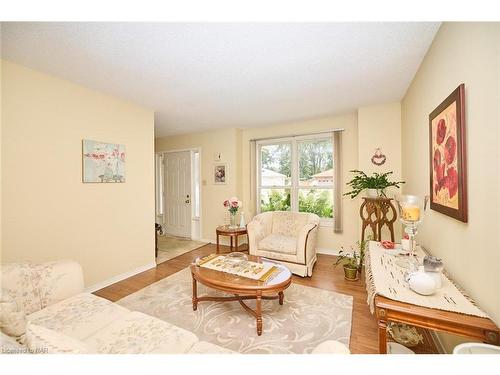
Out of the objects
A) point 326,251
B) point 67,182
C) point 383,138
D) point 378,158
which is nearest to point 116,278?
point 67,182

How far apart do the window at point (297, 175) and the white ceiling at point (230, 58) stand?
3.74 feet

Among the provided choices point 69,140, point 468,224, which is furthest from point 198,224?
point 468,224

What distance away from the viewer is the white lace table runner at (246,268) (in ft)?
6.48

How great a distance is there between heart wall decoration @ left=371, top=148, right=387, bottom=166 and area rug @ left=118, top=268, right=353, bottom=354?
2059 millimetres

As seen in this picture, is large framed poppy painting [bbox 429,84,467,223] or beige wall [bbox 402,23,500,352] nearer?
beige wall [bbox 402,23,500,352]

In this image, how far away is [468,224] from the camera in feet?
4.05

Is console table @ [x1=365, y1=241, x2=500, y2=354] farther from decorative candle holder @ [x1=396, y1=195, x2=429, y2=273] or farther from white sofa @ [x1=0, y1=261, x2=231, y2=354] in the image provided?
white sofa @ [x1=0, y1=261, x2=231, y2=354]

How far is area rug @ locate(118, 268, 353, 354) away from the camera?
1688mm

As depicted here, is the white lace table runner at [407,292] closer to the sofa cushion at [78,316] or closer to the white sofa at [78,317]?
the white sofa at [78,317]

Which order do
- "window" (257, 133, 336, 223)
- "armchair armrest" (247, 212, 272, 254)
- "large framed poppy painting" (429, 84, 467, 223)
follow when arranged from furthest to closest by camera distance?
"window" (257, 133, 336, 223)
"armchair armrest" (247, 212, 272, 254)
"large framed poppy painting" (429, 84, 467, 223)

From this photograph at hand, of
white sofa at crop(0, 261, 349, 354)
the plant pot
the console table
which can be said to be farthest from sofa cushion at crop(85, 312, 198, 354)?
the plant pot
